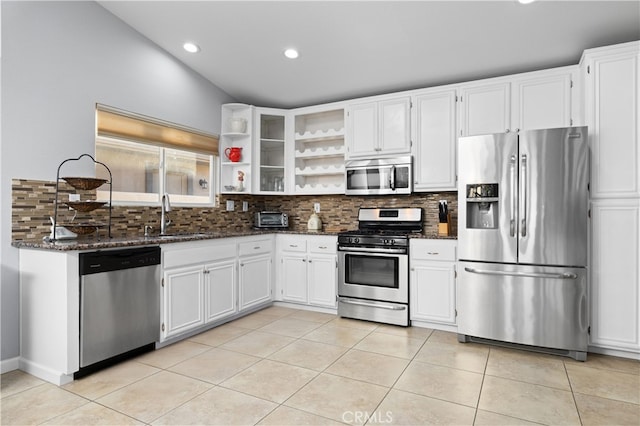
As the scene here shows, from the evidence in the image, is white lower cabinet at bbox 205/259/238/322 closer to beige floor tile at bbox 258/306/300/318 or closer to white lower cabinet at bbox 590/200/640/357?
beige floor tile at bbox 258/306/300/318

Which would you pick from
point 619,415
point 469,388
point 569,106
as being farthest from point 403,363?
point 569,106

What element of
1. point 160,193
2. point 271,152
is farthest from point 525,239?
point 160,193

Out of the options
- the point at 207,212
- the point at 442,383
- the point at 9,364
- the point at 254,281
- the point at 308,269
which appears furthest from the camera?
the point at 207,212

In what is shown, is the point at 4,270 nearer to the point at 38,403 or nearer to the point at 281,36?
the point at 38,403

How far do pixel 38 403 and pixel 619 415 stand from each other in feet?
11.2

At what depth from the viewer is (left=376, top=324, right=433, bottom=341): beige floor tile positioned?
3537 millimetres

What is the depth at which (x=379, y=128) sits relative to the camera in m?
4.25

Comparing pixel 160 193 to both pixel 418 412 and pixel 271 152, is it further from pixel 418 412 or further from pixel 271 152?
pixel 418 412

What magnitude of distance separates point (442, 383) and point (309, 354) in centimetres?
105

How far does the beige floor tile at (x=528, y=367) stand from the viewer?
8.52ft

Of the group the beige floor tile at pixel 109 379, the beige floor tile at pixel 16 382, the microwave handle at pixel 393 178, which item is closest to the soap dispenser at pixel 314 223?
the microwave handle at pixel 393 178

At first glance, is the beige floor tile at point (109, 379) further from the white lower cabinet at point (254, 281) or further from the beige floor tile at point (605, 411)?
the beige floor tile at point (605, 411)

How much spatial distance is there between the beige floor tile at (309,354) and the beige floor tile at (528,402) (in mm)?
1119

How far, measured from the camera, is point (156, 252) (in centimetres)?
307
